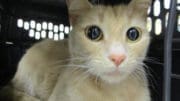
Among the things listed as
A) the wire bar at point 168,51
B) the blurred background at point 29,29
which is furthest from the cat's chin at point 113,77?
the blurred background at point 29,29

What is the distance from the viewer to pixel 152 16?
48.4 inches

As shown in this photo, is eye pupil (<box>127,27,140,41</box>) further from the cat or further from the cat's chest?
the cat's chest

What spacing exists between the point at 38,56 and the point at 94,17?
0.36 m

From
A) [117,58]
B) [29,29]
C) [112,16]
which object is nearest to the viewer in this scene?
[117,58]

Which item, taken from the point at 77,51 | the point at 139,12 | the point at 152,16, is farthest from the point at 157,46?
the point at 77,51

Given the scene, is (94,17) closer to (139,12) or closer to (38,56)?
(139,12)

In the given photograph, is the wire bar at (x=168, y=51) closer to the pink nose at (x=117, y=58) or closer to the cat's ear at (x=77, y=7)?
the pink nose at (x=117, y=58)

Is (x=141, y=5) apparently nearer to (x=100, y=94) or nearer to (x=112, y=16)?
(x=112, y=16)

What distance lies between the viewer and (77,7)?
3.14ft

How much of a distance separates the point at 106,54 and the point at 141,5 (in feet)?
0.64

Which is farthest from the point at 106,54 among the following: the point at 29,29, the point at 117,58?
the point at 29,29

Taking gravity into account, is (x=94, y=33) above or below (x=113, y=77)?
above

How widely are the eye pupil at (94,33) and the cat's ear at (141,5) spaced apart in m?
0.12

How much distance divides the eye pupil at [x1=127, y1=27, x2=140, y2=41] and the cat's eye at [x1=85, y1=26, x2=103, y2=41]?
73 mm
